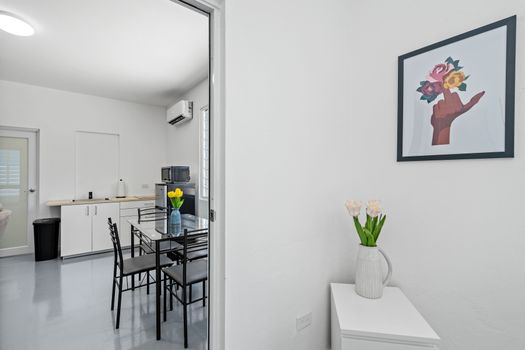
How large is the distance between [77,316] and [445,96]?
3373 mm

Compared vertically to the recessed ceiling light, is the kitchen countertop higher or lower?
lower

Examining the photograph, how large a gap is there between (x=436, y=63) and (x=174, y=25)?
2250mm

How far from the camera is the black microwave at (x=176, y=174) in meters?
3.69

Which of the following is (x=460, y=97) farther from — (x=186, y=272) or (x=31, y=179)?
(x=31, y=179)

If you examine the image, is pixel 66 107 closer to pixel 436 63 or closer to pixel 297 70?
pixel 297 70

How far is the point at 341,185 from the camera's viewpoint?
1629 mm

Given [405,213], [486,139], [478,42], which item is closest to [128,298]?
[405,213]

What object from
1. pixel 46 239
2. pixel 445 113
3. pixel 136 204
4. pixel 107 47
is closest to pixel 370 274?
pixel 445 113

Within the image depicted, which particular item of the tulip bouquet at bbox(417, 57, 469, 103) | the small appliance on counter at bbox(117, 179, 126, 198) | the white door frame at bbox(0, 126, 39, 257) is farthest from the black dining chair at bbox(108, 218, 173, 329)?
the white door frame at bbox(0, 126, 39, 257)

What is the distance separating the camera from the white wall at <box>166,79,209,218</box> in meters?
3.74

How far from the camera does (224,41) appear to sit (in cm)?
106

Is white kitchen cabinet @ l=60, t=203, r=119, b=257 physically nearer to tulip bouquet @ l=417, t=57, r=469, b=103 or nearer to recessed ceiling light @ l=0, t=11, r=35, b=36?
recessed ceiling light @ l=0, t=11, r=35, b=36

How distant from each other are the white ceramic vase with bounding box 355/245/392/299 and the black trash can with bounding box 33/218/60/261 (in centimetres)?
447

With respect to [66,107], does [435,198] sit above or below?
below
